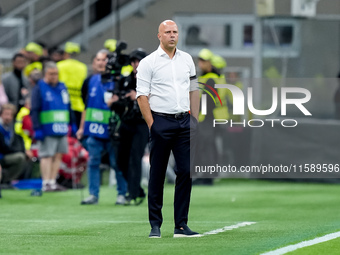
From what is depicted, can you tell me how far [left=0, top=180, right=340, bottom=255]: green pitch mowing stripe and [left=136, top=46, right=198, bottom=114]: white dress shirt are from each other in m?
1.26

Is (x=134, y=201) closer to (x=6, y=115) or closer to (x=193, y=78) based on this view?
(x=6, y=115)

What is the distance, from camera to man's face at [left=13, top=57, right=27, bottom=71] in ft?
66.2

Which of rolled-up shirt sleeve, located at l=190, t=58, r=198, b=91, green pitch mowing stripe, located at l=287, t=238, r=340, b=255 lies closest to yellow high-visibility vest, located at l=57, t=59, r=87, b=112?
rolled-up shirt sleeve, located at l=190, t=58, r=198, b=91

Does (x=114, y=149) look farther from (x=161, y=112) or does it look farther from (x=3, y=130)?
(x=161, y=112)

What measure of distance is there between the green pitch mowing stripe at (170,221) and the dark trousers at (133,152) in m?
0.33

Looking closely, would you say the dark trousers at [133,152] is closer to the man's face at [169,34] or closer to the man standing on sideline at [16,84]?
the man's face at [169,34]

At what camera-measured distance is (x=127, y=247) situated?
9508 millimetres

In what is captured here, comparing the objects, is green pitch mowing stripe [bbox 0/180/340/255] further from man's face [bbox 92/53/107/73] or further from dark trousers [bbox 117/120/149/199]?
man's face [bbox 92/53/107/73]

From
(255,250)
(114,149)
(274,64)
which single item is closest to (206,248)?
(255,250)

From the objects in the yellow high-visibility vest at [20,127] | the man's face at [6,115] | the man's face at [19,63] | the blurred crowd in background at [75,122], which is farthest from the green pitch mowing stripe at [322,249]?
the man's face at [19,63]

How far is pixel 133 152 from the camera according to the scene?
47.6 ft

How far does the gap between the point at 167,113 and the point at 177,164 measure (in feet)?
1.67

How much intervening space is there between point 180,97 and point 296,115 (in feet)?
21.4

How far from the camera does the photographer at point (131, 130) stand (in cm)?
1439
